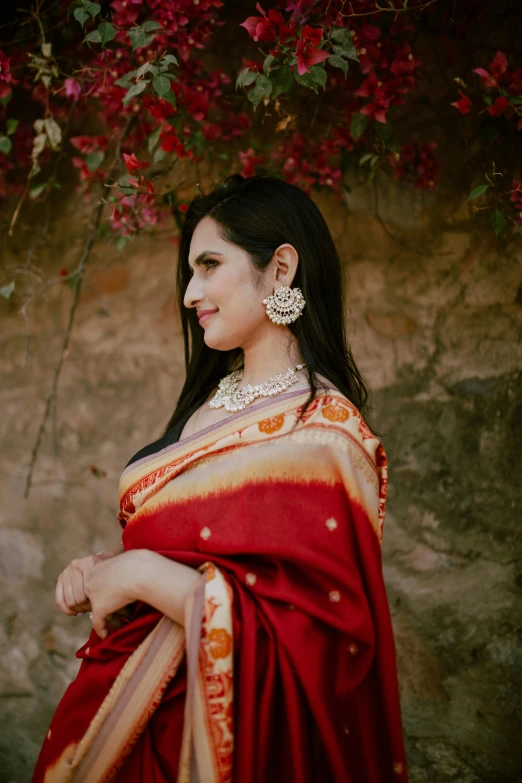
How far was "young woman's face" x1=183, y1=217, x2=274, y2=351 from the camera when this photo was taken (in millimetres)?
1638

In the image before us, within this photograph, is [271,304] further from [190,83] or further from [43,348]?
[43,348]

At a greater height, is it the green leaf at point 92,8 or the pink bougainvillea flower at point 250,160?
the green leaf at point 92,8

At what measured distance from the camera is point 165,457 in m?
1.71

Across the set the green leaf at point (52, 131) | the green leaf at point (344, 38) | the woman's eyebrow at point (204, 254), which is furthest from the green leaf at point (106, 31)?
the woman's eyebrow at point (204, 254)

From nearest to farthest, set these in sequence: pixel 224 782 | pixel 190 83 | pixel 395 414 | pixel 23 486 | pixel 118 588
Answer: pixel 224 782 < pixel 118 588 < pixel 190 83 < pixel 395 414 < pixel 23 486

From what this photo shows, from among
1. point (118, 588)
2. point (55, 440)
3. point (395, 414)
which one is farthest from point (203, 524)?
point (55, 440)

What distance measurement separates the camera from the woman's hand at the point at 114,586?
56.7 inches

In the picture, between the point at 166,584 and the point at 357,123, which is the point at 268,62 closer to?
the point at 357,123

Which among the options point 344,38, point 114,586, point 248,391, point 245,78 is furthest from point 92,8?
point 114,586

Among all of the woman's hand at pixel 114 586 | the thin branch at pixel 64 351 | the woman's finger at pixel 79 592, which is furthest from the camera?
the thin branch at pixel 64 351

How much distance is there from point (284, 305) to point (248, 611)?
0.72 m

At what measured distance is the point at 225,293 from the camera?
1.63 m

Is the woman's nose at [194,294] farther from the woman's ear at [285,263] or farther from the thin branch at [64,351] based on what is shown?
the thin branch at [64,351]

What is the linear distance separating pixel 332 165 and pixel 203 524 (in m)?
1.53
